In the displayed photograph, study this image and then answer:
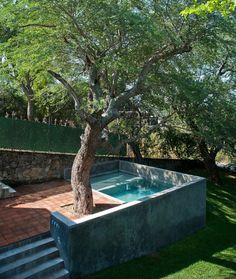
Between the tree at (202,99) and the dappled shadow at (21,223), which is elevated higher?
the tree at (202,99)

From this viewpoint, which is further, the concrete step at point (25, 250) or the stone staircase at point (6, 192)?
the stone staircase at point (6, 192)

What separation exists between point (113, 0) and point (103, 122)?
3308 millimetres

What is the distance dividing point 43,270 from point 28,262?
0.39 metres

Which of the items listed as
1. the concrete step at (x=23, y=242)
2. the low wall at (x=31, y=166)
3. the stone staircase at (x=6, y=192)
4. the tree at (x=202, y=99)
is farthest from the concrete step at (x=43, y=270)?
the tree at (x=202, y=99)

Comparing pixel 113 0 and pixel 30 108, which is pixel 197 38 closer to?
pixel 113 0

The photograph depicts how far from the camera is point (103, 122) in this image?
27.5 ft

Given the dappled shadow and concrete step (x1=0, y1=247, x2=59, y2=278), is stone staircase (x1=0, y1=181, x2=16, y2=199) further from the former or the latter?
concrete step (x1=0, y1=247, x2=59, y2=278)

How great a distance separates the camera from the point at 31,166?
12.5m

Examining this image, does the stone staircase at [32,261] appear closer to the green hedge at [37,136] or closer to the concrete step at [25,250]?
the concrete step at [25,250]

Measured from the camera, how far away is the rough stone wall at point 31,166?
11.7 metres

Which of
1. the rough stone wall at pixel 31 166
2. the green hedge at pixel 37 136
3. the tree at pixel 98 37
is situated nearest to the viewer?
the tree at pixel 98 37

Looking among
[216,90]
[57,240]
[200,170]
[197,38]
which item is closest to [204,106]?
[216,90]

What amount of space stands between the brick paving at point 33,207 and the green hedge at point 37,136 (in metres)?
1.79

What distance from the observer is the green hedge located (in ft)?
40.1
